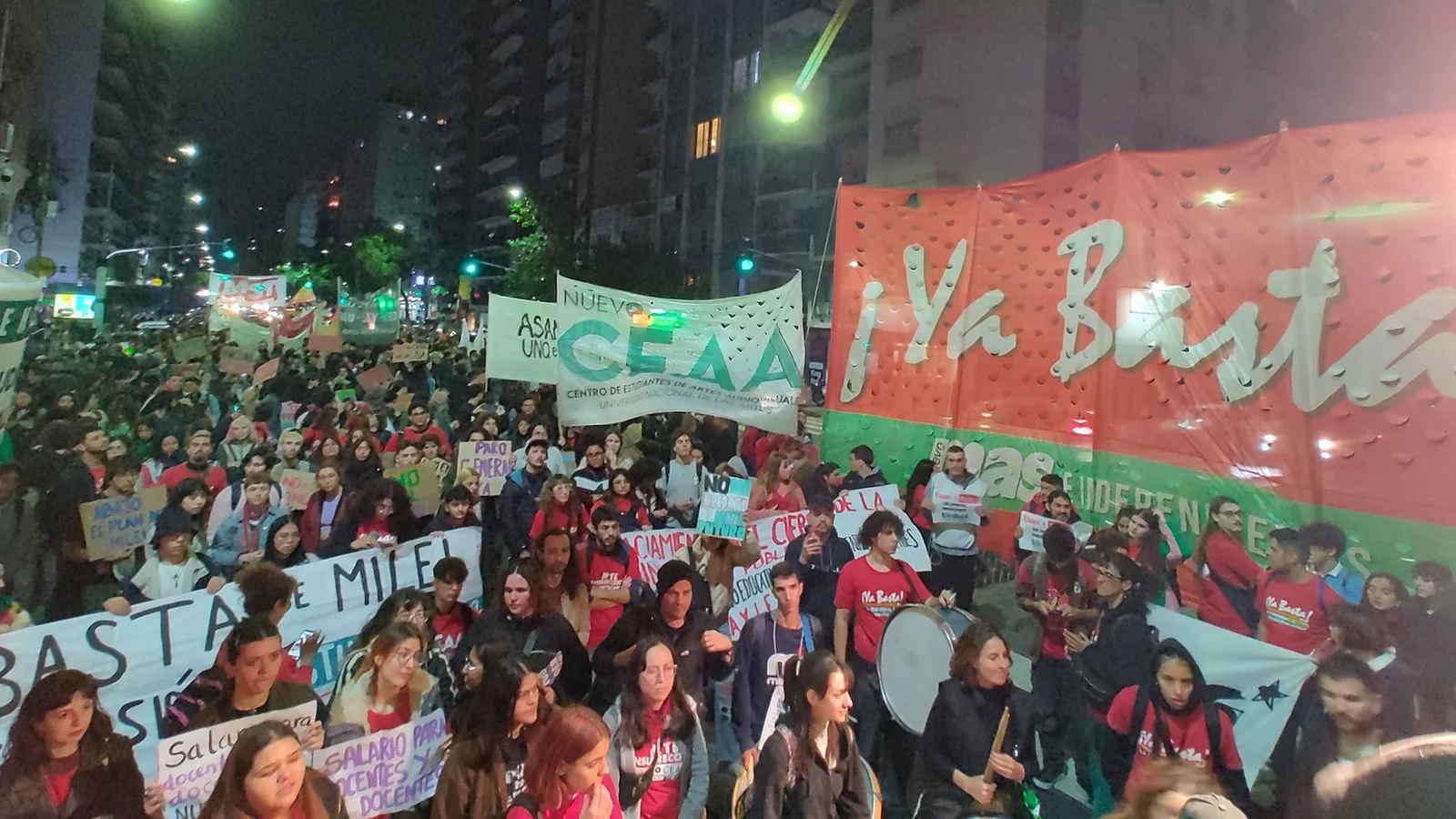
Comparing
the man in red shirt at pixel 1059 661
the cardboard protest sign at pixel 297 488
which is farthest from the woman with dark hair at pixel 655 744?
the cardboard protest sign at pixel 297 488

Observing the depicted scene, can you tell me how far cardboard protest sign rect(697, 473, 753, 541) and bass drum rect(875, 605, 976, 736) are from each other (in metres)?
1.11

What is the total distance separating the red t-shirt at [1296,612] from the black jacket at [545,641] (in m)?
3.28

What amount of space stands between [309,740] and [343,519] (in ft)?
7.67

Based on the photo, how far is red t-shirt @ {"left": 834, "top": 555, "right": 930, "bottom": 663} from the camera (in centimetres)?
425

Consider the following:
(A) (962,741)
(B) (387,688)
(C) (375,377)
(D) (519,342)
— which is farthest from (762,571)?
(C) (375,377)

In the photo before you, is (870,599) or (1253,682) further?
(870,599)

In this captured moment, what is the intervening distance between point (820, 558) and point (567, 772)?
8.05 feet

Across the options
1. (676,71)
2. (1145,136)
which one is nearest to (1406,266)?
(1145,136)

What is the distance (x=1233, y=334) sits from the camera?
4.04 metres

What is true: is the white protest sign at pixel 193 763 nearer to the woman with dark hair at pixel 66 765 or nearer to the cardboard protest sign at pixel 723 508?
the woman with dark hair at pixel 66 765

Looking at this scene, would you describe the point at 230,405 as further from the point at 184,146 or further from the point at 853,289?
the point at 184,146

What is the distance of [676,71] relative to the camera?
131 ft

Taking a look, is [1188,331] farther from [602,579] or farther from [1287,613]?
[602,579]

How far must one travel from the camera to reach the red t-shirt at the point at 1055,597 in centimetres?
432
